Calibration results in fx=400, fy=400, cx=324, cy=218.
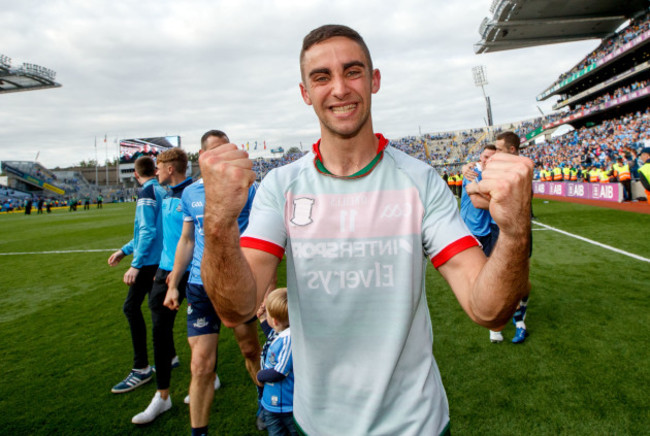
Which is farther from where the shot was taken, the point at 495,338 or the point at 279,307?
the point at 495,338

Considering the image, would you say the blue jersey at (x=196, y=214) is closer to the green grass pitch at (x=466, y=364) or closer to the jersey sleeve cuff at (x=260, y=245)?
the green grass pitch at (x=466, y=364)

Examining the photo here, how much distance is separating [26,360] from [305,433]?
4.81m

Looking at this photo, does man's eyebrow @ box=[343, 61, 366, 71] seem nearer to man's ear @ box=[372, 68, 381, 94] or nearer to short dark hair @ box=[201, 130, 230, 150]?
man's ear @ box=[372, 68, 381, 94]

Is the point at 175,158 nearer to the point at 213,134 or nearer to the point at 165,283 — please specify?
the point at 213,134

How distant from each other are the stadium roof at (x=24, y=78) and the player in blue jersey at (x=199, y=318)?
182 ft

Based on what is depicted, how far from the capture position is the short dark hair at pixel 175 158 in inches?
151

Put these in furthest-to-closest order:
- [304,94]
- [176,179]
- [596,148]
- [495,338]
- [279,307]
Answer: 1. [596,148]
2. [495,338]
3. [176,179]
4. [279,307]
5. [304,94]

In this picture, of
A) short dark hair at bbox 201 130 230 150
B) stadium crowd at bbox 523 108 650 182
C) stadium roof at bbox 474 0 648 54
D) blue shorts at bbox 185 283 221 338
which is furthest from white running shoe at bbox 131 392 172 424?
stadium roof at bbox 474 0 648 54

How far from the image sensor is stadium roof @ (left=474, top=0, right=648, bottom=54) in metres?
35.3

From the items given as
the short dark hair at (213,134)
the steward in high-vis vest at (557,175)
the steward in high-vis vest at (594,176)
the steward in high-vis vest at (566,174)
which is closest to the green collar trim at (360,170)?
the short dark hair at (213,134)

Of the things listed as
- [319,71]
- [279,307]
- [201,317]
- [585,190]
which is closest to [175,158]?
[201,317]

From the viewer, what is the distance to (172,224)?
3.92 metres

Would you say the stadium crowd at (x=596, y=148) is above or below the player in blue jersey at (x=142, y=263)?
above

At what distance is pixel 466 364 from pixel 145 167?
3915 millimetres
